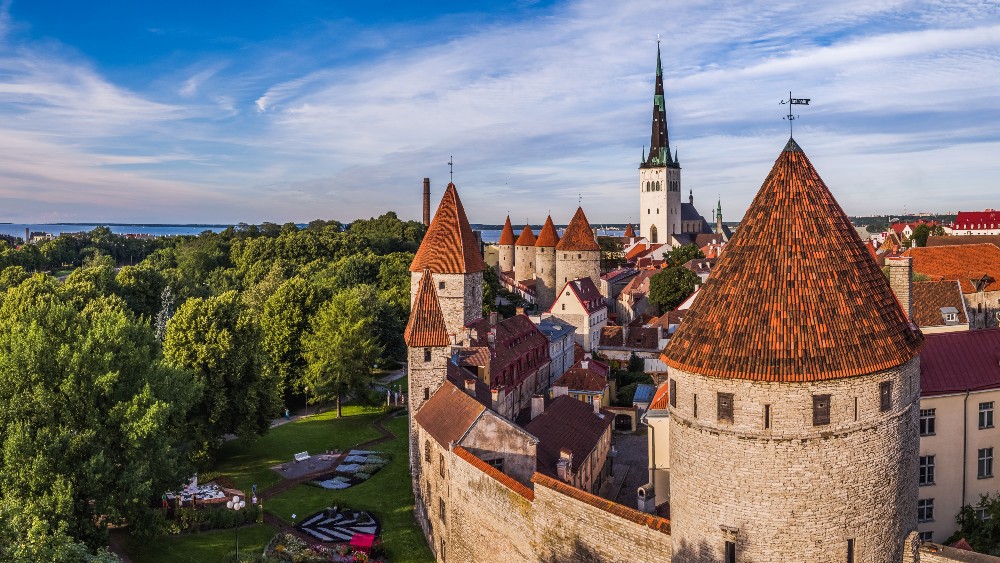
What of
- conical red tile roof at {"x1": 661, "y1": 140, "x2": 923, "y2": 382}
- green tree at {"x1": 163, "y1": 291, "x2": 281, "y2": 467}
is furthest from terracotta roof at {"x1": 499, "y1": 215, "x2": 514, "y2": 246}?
conical red tile roof at {"x1": 661, "y1": 140, "x2": 923, "y2": 382}

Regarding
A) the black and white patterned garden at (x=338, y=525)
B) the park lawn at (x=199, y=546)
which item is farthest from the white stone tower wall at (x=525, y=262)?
the park lawn at (x=199, y=546)

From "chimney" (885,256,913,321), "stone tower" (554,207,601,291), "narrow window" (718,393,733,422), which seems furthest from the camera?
"stone tower" (554,207,601,291)

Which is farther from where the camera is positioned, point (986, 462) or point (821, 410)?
point (986, 462)

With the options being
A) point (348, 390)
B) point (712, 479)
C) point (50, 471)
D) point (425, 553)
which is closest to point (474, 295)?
point (348, 390)

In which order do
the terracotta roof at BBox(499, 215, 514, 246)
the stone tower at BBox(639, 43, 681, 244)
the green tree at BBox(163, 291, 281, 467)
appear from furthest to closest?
1. the stone tower at BBox(639, 43, 681, 244)
2. the terracotta roof at BBox(499, 215, 514, 246)
3. the green tree at BBox(163, 291, 281, 467)

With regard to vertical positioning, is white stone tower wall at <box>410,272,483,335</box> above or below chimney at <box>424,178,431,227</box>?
below

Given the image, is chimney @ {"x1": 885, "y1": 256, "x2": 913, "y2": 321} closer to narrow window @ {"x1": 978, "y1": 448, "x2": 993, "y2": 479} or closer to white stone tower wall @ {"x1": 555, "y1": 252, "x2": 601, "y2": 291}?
narrow window @ {"x1": 978, "y1": 448, "x2": 993, "y2": 479}

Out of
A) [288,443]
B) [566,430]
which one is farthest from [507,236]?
[566,430]

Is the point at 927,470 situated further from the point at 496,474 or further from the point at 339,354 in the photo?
the point at 339,354
